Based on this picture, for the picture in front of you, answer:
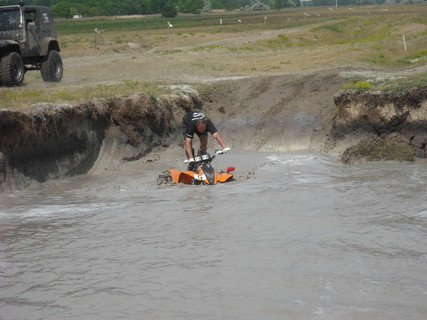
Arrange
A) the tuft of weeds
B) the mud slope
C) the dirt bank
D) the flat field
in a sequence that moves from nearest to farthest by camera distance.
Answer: the mud slope
the dirt bank
the flat field
the tuft of weeds

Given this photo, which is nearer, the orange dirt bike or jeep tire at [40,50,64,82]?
the orange dirt bike

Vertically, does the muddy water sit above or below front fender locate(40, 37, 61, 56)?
below

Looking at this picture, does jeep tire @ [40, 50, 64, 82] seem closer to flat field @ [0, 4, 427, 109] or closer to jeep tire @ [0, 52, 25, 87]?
flat field @ [0, 4, 427, 109]

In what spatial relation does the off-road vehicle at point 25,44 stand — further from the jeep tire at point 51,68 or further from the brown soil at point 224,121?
the brown soil at point 224,121

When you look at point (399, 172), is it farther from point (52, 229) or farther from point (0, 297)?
point (0, 297)

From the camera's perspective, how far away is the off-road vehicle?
1994 centimetres

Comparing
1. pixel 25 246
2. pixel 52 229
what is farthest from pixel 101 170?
pixel 25 246

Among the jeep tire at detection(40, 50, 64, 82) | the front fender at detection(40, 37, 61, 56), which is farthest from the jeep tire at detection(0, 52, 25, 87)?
the jeep tire at detection(40, 50, 64, 82)

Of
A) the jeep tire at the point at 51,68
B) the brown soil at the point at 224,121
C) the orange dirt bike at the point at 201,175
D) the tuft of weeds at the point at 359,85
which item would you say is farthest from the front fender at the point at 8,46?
the tuft of weeds at the point at 359,85

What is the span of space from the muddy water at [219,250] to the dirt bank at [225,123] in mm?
1035

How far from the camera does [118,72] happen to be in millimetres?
28453

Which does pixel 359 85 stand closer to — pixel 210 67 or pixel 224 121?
pixel 224 121

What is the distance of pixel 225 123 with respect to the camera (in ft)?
68.1

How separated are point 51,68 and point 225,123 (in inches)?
258
